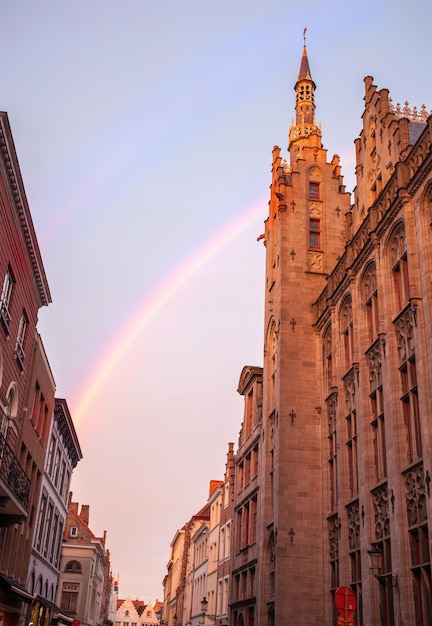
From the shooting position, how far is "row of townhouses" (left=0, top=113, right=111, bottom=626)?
22.0 m

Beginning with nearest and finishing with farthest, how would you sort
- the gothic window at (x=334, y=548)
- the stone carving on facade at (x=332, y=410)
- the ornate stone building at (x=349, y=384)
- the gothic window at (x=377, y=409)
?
1. the ornate stone building at (x=349, y=384)
2. the gothic window at (x=377, y=409)
3. the gothic window at (x=334, y=548)
4. the stone carving on facade at (x=332, y=410)

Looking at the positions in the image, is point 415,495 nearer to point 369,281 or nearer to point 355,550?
point 355,550

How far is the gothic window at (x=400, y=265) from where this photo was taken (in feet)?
74.5

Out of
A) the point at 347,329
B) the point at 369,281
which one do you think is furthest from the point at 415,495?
the point at 347,329

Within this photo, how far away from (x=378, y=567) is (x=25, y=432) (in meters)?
15.9

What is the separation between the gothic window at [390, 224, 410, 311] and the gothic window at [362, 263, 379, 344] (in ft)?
6.58

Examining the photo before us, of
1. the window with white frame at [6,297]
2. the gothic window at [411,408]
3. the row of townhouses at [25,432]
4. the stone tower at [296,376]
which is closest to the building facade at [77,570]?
the row of townhouses at [25,432]

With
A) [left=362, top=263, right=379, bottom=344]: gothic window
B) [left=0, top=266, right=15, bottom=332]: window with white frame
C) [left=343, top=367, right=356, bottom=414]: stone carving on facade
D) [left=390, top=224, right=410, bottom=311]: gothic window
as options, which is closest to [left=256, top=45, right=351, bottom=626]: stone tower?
[left=343, top=367, right=356, bottom=414]: stone carving on facade

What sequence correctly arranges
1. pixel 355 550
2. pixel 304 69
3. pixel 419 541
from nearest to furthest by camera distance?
pixel 419 541, pixel 355 550, pixel 304 69

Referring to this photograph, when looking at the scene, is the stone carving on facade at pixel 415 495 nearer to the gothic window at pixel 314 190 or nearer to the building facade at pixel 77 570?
the gothic window at pixel 314 190

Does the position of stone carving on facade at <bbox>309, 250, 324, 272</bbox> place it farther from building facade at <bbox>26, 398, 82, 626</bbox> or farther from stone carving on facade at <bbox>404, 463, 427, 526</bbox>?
stone carving on facade at <bbox>404, 463, 427, 526</bbox>

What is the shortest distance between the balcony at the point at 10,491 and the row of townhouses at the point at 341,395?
35.1 feet

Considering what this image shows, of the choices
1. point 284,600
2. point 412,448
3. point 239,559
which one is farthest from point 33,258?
point 239,559

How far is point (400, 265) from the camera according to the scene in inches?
915
